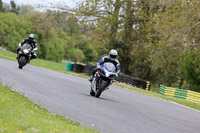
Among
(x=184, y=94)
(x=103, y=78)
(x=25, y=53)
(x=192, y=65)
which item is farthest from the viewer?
(x=192, y=65)

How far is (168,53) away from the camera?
120ft

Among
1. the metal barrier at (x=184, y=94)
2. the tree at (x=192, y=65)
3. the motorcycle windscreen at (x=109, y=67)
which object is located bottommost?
the metal barrier at (x=184, y=94)

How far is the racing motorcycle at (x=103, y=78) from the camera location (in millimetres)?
14815

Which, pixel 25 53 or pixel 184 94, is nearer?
pixel 25 53

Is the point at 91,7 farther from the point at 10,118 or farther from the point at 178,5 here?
the point at 10,118

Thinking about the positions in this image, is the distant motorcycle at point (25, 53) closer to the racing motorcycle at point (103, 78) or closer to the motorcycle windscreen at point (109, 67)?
the racing motorcycle at point (103, 78)

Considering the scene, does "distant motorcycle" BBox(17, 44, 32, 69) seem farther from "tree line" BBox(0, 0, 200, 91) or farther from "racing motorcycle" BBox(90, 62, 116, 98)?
"tree line" BBox(0, 0, 200, 91)

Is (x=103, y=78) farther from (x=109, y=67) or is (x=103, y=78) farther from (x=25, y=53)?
(x=25, y=53)

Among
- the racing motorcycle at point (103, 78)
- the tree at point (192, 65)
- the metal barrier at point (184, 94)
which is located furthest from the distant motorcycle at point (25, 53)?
the tree at point (192, 65)

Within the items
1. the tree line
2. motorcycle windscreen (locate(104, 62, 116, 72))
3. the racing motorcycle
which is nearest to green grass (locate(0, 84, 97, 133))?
the racing motorcycle

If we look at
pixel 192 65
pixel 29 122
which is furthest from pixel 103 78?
pixel 192 65

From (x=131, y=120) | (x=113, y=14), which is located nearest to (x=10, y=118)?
(x=131, y=120)

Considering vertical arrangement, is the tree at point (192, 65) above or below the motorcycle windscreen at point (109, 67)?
below

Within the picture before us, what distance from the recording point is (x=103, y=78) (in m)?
15.0
